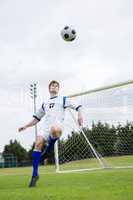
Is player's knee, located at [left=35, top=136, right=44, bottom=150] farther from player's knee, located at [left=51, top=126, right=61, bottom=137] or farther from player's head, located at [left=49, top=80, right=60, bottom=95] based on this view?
player's head, located at [left=49, top=80, right=60, bottom=95]

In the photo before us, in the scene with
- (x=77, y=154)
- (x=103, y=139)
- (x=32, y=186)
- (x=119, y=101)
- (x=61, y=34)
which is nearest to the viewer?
(x=32, y=186)

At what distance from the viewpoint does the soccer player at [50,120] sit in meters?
10.4

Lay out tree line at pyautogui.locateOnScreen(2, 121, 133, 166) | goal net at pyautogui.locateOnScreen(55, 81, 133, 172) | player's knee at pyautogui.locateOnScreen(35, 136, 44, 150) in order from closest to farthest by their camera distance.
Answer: player's knee at pyautogui.locateOnScreen(35, 136, 44, 150) < goal net at pyautogui.locateOnScreen(55, 81, 133, 172) < tree line at pyautogui.locateOnScreen(2, 121, 133, 166)

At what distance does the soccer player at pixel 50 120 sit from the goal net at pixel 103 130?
6.24m

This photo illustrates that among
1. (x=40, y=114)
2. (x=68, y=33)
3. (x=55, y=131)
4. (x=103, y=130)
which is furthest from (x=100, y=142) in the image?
(x=55, y=131)

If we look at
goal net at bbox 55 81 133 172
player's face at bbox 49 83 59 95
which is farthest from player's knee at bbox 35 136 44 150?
goal net at bbox 55 81 133 172

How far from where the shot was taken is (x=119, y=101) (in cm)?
1795

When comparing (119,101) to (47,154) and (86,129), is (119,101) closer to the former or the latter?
(86,129)

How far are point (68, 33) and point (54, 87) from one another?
430cm

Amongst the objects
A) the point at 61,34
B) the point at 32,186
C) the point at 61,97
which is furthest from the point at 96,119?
the point at 32,186

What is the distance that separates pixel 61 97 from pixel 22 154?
80.3 m

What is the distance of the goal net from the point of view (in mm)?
17984

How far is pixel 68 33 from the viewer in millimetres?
14641

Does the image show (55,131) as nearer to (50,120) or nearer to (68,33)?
(50,120)
